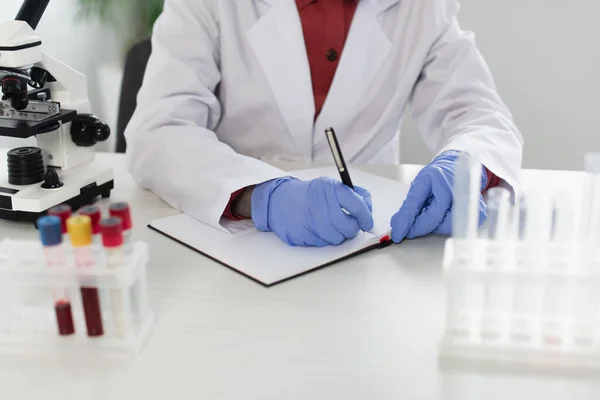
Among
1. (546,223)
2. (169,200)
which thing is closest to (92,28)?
(169,200)

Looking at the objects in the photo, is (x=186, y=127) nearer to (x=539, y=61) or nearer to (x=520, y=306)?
(x=520, y=306)

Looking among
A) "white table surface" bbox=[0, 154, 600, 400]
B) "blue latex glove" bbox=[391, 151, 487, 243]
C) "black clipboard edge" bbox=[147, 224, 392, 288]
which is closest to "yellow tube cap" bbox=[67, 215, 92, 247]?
"white table surface" bbox=[0, 154, 600, 400]

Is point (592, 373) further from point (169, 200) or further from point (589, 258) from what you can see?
point (169, 200)

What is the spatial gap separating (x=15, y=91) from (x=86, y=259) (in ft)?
1.36

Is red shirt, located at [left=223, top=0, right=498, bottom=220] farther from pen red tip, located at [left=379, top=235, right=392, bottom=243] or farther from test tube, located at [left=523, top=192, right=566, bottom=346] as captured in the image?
test tube, located at [left=523, top=192, right=566, bottom=346]

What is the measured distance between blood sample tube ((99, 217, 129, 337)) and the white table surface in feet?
0.18

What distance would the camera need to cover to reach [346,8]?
1446 millimetres

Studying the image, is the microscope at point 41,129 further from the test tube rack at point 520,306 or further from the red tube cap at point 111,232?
the test tube rack at point 520,306

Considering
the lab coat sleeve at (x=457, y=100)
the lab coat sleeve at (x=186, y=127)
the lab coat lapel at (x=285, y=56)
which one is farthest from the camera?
the lab coat lapel at (x=285, y=56)

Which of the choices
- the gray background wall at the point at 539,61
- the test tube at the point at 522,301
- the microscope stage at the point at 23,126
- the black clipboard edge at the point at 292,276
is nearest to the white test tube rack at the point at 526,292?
the test tube at the point at 522,301

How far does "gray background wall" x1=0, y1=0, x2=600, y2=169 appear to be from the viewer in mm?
2348

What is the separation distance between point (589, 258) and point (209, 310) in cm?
43

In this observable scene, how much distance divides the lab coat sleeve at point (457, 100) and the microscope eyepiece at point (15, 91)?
68cm

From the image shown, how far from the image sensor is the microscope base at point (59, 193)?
41.2 inches
